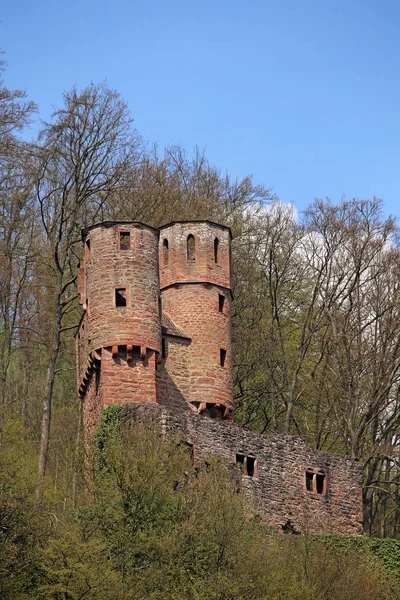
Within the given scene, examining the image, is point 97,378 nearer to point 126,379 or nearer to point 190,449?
point 126,379

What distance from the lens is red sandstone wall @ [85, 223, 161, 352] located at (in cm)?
3550

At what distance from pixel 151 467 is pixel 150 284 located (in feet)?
23.6

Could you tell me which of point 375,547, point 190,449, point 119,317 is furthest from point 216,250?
point 375,547

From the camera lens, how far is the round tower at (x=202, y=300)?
38.0 meters

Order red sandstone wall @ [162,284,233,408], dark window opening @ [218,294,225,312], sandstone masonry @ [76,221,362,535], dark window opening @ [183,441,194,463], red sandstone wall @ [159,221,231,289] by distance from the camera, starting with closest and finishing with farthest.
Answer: dark window opening @ [183,441,194,463]
sandstone masonry @ [76,221,362,535]
red sandstone wall @ [162,284,233,408]
red sandstone wall @ [159,221,231,289]
dark window opening @ [218,294,225,312]

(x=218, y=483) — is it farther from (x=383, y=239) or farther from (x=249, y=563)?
(x=383, y=239)

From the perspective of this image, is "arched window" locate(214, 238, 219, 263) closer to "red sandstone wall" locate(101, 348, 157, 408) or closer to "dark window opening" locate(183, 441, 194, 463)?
"red sandstone wall" locate(101, 348, 157, 408)

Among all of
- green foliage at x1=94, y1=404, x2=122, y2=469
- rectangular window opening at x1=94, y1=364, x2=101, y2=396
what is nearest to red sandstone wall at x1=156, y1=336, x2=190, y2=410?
rectangular window opening at x1=94, y1=364, x2=101, y2=396

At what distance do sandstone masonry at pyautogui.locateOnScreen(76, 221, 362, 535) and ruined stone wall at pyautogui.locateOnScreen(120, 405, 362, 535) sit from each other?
3 centimetres

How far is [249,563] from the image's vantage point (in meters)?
29.2

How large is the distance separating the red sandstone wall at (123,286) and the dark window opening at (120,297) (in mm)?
110

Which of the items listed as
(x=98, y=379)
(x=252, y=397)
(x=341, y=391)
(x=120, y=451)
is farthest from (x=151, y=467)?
(x=252, y=397)

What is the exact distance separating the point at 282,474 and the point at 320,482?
55.2 inches

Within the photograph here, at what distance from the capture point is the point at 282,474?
36125mm
